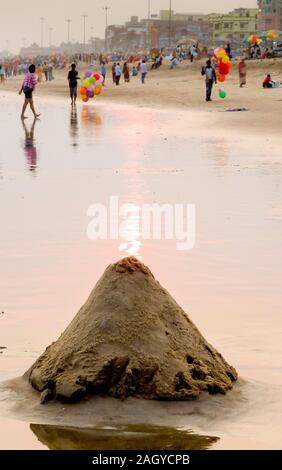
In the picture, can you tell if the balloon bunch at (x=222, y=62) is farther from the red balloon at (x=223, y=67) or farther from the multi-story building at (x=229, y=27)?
the multi-story building at (x=229, y=27)

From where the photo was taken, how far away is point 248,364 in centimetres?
682

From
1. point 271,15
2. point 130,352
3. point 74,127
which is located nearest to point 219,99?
point 74,127

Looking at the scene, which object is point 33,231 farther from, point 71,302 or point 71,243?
point 71,302

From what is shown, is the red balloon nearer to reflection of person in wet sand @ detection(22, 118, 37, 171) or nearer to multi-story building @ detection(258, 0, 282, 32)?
reflection of person in wet sand @ detection(22, 118, 37, 171)

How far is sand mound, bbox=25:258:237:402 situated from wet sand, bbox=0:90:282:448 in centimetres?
14

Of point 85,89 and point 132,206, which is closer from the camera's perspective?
point 132,206

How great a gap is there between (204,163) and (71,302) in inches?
452

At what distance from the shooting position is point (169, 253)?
1080cm

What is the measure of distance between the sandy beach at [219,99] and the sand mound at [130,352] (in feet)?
68.6

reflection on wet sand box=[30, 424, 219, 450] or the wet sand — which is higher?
reflection on wet sand box=[30, 424, 219, 450]

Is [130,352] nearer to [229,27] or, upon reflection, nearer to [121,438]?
[121,438]

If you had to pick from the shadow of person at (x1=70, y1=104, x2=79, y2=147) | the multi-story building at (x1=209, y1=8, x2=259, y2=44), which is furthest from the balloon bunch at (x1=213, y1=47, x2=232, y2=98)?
the multi-story building at (x1=209, y1=8, x2=259, y2=44)

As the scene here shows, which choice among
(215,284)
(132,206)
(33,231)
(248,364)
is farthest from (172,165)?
(248,364)

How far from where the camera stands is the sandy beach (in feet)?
104
